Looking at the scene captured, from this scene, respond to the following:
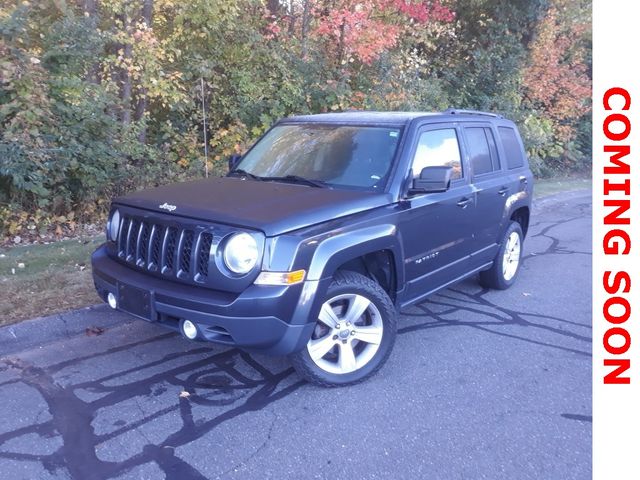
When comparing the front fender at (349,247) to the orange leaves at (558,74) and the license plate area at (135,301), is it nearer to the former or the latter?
the license plate area at (135,301)

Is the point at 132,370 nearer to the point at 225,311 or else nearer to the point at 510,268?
the point at 225,311

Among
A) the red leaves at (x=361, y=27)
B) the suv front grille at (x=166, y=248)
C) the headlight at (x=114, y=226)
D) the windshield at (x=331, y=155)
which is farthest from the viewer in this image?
the red leaves at (x=361, y=27)

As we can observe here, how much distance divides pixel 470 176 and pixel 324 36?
6.81 m

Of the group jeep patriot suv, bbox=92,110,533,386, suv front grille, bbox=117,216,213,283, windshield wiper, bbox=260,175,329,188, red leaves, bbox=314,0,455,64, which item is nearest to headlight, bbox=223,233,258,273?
jeep patriot suv, bbox=92,110,533,386

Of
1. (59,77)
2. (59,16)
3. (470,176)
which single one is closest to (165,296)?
(470,176)

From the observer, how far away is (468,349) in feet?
15.4

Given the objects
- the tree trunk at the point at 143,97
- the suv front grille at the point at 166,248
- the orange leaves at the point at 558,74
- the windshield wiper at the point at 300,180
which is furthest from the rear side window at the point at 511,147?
the orange leaves at the point at 558,74

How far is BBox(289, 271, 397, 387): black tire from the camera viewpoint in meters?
3.85

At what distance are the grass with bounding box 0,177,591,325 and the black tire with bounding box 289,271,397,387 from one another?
2.24 m

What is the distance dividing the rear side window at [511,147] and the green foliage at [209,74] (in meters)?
4.97

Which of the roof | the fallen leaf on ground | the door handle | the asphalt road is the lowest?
the asphalt road

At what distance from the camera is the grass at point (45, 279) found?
4.97 meters

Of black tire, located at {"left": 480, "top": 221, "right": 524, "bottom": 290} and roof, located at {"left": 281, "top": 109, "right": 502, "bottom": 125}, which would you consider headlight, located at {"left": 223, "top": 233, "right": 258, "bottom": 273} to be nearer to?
roof, located at {"left": 281, "top": 109, "right": 502, "bottom": 125}

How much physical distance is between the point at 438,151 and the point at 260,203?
68.8 inches
